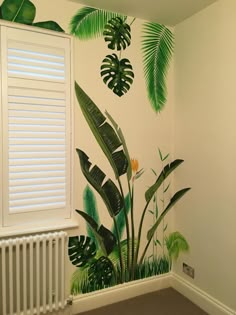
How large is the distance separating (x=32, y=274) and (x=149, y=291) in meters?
1.21

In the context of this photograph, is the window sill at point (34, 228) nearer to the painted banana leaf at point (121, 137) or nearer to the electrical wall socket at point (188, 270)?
the painted banana leaf at point (121, 137)

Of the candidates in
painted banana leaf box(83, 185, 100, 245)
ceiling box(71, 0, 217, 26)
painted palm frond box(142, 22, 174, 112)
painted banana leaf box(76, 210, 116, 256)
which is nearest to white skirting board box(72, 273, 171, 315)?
painted banana leaf box(76, 210, 116, 256)

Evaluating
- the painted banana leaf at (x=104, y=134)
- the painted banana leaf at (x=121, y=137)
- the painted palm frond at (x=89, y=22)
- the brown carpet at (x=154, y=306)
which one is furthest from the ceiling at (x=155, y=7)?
the brown carpet at (x=154, y=306)

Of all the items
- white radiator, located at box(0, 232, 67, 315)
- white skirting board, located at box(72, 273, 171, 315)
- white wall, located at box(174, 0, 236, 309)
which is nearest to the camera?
white radiator, located at box(0, 232, 67, 315)

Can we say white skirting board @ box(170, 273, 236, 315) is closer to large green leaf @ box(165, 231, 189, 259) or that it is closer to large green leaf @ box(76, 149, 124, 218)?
large green leaf @ box(165, 231, 189, 259)

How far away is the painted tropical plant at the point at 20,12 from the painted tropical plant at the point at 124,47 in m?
0.31

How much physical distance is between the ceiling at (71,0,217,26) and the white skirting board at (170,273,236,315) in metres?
2.48

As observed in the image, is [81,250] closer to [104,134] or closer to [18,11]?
[104,134]

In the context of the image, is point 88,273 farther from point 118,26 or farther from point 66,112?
point 118,26

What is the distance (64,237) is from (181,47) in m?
2.06

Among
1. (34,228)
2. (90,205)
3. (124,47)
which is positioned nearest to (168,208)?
(90,205)

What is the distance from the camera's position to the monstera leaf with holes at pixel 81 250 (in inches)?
92.5

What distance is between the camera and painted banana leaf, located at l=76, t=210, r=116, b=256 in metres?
2.42

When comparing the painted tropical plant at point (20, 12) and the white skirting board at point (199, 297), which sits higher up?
the painted tropical plant at point (20, 12)
